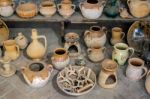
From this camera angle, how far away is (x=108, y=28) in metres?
2.56

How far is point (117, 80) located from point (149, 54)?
35cm

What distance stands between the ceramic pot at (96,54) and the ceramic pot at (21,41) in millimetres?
552

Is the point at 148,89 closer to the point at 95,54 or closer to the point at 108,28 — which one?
the point at 95,54

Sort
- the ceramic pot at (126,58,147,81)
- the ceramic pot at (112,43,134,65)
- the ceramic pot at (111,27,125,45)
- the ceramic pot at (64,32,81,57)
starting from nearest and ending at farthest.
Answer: the ceramic pot at (126,58,147,81), the ceramic pot at (112,43,134,65), the ceramic pot at (64,32,81,57), the ceramic pot at (111,27,125,45)

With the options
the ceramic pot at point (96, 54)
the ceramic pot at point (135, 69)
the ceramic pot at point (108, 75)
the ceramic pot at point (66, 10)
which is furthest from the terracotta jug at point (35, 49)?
the ceramic pot at point (135, 69)

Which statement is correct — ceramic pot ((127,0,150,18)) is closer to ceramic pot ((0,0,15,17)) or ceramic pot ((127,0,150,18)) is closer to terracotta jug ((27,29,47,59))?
terracotta jug ((27,29,47,59))

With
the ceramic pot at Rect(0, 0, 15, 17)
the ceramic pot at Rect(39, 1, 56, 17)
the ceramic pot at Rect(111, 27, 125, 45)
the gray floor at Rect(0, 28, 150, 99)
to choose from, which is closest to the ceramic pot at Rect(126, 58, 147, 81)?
the gray floor at Rect(0, 28, 150, 99)

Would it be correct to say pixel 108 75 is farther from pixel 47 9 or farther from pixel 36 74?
pixel 47 9

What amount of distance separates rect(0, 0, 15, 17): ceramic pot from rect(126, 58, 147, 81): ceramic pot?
1.02m

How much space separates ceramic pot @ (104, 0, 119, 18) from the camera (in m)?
2.14

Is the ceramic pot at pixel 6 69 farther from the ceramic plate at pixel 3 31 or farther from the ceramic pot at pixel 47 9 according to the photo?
the ceramic pot at pixel 47 9

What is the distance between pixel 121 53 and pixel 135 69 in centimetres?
19

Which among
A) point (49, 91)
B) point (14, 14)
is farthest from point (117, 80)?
point (14, 14)

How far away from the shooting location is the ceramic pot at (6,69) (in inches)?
77.5
